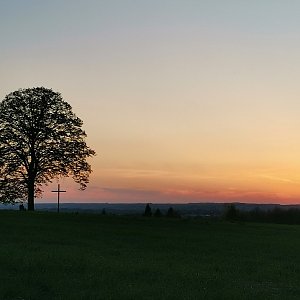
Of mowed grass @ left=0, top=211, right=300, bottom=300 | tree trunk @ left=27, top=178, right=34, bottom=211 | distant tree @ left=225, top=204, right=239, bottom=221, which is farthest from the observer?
distant tree @ left=225, top=204, right=239, bottom=221

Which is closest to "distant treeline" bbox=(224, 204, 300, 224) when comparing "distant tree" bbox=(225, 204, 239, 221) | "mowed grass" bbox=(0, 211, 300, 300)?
"distant tree" bbox=(225, 204, 239, 221)

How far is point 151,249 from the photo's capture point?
2756cm

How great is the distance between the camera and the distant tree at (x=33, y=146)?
196 ft

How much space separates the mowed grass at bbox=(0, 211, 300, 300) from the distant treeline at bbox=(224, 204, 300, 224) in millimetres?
43475

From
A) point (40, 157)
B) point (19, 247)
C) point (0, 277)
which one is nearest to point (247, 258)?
point (19, 247)

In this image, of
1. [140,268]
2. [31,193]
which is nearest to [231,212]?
[31,193]

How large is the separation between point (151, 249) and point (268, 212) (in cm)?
5856

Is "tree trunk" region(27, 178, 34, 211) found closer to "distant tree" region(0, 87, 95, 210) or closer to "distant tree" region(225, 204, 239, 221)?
"distant tree" region(0, 87, 95, 210)

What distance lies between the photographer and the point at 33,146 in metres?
60.4

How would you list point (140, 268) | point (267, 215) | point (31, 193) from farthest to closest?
point (267, 215), point (31, 193), point (140, 268)

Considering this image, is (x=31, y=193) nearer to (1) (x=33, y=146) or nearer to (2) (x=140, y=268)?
(1) (x=33, y=146)

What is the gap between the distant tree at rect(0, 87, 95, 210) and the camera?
59688mm

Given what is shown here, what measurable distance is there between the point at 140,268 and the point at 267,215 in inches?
2602

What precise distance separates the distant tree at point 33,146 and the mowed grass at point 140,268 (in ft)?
83.7
